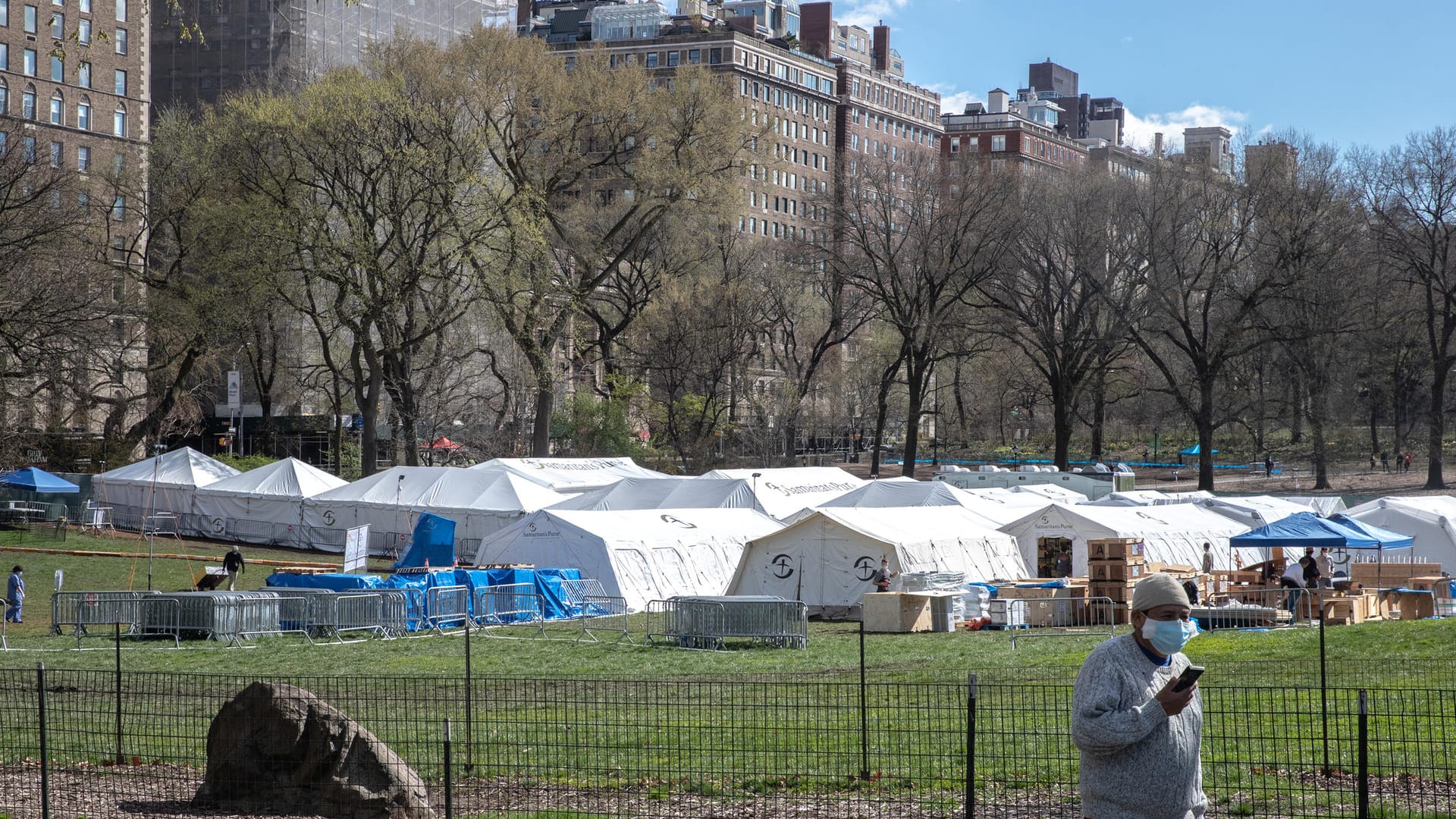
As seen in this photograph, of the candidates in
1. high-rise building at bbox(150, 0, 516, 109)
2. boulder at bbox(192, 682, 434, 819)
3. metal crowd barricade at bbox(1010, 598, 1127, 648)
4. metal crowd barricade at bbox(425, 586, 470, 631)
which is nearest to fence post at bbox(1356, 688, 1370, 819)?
boulder at bbox(192, 682, 434, 819)

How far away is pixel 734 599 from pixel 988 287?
50.6 m

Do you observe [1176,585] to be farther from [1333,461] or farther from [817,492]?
[1333,461]

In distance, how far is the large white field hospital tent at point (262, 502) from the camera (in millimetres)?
47344

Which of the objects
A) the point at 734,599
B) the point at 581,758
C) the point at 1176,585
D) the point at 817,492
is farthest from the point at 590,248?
the point at 1176,585

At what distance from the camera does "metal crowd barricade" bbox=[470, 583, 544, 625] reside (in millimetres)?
28125

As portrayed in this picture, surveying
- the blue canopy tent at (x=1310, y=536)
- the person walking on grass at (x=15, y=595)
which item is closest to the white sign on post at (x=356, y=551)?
the person walking on grass at (x=15, y=595)

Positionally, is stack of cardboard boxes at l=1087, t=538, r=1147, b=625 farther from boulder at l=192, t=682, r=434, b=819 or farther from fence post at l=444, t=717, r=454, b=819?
fence post at l=444, t=717, r=454, b=819

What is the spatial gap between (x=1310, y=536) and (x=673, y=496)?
62.8ft

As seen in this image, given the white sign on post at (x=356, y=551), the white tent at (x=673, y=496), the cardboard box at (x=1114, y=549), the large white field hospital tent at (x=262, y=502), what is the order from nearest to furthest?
the cardboard box at (x=1114, y=549) → the white sign on post at (x=356, y=551) → the white tent at (x=673, y=496) → the large white field hospital tent at (x=262, y=502)

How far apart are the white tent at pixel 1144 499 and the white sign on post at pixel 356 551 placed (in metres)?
21.9

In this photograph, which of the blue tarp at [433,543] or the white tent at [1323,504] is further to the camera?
the white tent at [1323,504]

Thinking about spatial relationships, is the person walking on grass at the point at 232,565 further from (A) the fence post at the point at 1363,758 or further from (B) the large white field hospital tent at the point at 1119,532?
A: (A) the fence post at the point at 1363,758

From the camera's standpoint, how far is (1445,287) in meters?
64.0

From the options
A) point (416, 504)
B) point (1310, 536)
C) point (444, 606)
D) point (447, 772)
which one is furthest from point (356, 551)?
point (447, 772)
